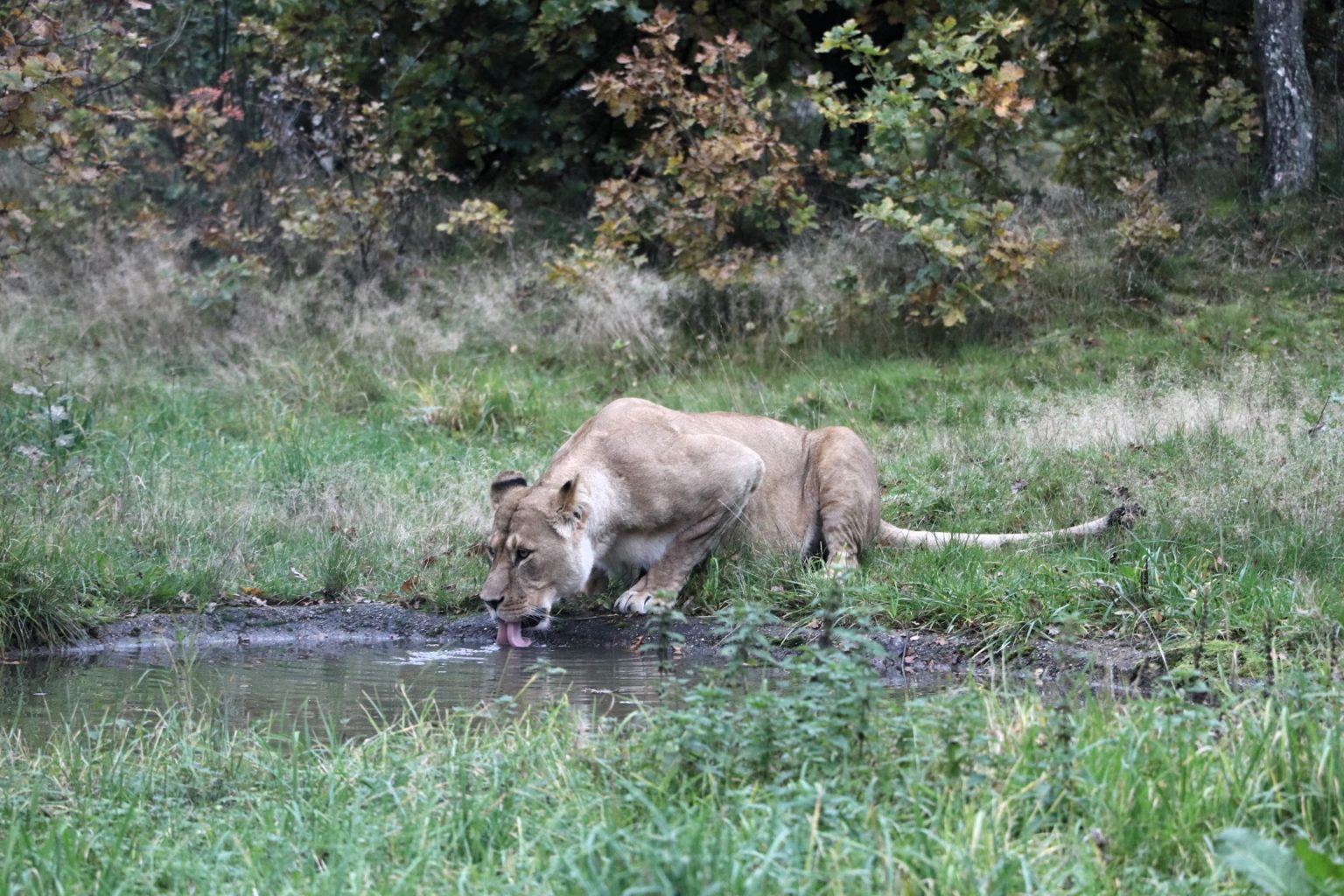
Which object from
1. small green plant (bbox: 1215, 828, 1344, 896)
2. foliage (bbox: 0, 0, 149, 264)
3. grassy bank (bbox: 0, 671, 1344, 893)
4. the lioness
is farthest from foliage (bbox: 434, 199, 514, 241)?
small green plant (bbox: 1215, 828, 1344, 896)

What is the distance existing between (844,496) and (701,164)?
540 centimetres

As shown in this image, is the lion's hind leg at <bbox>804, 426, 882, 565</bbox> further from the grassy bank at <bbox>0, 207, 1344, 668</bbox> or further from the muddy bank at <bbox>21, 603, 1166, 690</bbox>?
the muddy bank at <bbox>21, 603, 1166, 690</bbox>

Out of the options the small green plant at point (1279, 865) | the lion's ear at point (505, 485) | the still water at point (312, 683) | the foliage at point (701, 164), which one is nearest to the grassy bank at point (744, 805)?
the small green plant at point (1279, 865)

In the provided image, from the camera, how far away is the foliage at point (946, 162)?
12030 mm

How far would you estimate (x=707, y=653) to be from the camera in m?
7.25

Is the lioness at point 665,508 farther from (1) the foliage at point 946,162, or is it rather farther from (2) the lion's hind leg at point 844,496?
(1) the foliage at point 946,162

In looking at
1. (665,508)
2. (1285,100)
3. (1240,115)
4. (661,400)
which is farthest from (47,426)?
(1240,115)

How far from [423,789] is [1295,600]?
4072mm

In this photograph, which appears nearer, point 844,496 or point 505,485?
point 505,485

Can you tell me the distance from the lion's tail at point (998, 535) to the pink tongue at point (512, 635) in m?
2.29

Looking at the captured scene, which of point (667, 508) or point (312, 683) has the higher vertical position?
point (667, 508)

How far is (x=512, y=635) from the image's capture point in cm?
754

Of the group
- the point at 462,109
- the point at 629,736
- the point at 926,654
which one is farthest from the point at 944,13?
the point at 629,736

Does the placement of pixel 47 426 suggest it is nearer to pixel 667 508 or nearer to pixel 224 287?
pixel 224 287
